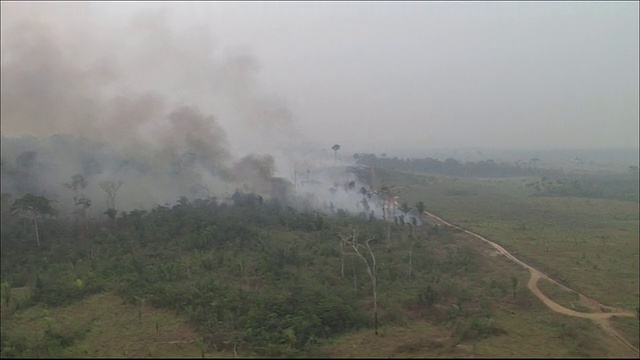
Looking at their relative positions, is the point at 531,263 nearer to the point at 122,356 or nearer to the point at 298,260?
the point at 298,260

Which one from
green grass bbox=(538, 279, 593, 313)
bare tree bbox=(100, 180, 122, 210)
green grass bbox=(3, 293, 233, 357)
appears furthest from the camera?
bare tree bbox=(100, 180, 122, 210)

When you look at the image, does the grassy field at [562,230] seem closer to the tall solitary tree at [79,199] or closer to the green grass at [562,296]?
the green grass at [562,296]

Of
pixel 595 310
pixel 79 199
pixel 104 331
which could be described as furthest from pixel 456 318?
pixel 79 199

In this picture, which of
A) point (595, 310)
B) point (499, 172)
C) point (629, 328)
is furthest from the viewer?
point (499, 172)

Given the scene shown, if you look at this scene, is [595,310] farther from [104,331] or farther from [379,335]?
[104,331]

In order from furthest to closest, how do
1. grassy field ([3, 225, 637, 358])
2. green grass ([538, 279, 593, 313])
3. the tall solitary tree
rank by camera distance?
the tall solitary tree → green grass ([538, 279, 593, 313]) → grassy field ([3, 225, 637, 358])

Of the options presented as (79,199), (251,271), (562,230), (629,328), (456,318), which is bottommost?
(629,328)

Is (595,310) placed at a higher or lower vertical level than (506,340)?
lower

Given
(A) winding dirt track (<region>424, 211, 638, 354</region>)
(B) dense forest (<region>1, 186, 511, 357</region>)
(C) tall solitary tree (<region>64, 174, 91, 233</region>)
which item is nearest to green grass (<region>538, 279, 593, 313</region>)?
(A) winding dirt track (<region>424, 211, 638, 354</region>)

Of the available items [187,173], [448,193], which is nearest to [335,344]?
[187,173]

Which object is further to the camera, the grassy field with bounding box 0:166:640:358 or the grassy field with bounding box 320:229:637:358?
the grassy field with bounding box 0:166:640:358

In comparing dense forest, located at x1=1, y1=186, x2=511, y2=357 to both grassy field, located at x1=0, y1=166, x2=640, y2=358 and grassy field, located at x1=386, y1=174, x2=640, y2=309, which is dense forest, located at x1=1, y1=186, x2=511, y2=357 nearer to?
grassy field, located at x1=0, y1=166, x2=640, y2=358
